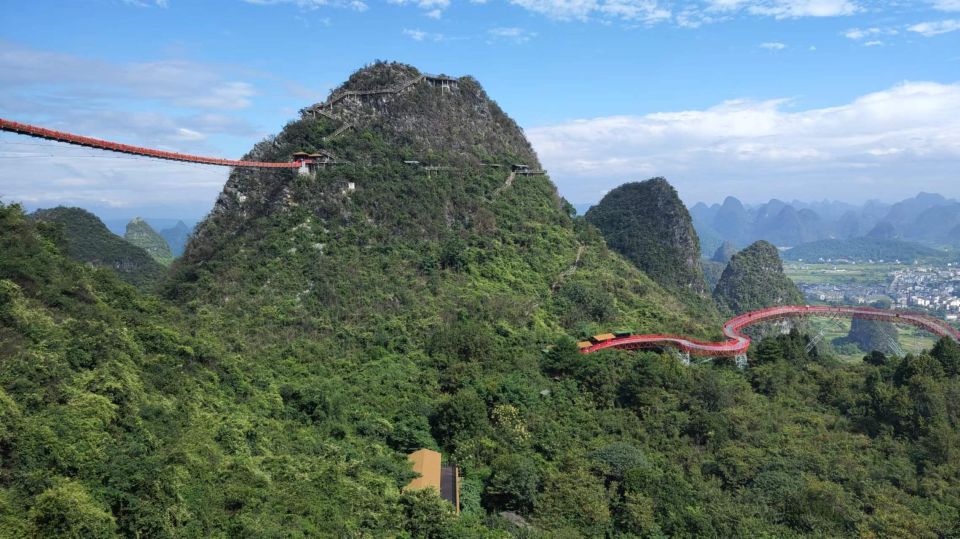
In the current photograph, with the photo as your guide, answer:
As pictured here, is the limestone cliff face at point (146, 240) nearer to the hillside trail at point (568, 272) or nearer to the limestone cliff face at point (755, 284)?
the hillside trail at point (568, 272)

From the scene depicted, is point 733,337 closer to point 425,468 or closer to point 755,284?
point 425,468

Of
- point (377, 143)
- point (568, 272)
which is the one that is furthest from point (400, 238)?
point (568, 272)

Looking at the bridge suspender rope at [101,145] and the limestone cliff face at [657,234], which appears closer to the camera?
the bridge suspender rope at [101,145]

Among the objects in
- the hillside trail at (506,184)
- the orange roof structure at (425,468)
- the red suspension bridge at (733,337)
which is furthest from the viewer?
the hillside trail at (506,184)

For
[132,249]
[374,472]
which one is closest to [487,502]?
[374,472]

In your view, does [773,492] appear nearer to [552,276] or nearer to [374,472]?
[374,472]

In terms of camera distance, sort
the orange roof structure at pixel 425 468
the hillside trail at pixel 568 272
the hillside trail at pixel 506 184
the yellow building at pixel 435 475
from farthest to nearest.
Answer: the hillside trail at pixel 506 184 → the hillside trail at pixel 568 272 → the orange roof structure at pixel 425 468 → the yellow building at pixel 435 475

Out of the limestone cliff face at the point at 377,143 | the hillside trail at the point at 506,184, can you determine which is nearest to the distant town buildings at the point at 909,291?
the hillside trail at the point at 506,184
